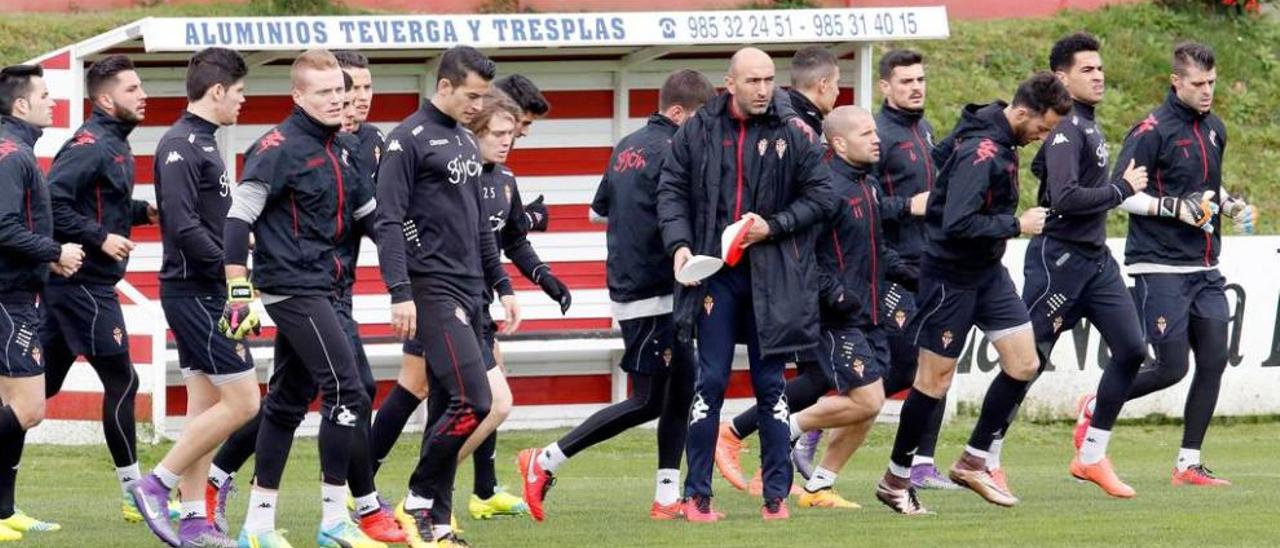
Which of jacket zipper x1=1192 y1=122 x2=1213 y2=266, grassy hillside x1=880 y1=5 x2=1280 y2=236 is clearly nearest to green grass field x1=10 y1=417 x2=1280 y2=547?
jacket zipper x1=1192 y1=122 x2=1213 y2=266

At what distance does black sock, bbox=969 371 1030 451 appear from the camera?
38.2 ft

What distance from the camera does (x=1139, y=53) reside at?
22812mm

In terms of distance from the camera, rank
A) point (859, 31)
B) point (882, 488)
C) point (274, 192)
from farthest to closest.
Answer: point (859, 31)
point (882, 488)
point (274, 192)

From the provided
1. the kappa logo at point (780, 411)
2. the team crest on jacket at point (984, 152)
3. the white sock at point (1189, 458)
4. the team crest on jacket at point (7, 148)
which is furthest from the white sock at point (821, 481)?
the team crest on jacket at point (7, 148)

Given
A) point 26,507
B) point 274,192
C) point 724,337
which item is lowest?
point 26,507

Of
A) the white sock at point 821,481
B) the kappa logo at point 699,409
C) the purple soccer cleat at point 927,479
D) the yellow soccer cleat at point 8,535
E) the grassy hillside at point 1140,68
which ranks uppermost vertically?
the grassy hillside at point 1140,68

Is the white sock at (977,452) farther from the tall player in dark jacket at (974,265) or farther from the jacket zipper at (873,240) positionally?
the jacket zipper at (873,240)

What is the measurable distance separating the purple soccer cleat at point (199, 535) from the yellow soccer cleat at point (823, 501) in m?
2.93

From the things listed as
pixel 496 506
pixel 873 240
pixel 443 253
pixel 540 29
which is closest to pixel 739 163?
pixel 873 240

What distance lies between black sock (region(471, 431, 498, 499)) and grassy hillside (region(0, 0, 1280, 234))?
371 inches

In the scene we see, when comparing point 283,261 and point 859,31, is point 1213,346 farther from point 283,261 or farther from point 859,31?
point 283,261

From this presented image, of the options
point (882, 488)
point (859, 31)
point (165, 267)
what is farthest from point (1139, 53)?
point (165, 267)

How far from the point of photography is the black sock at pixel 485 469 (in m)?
11.3

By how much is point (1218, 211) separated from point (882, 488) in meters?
2.69
